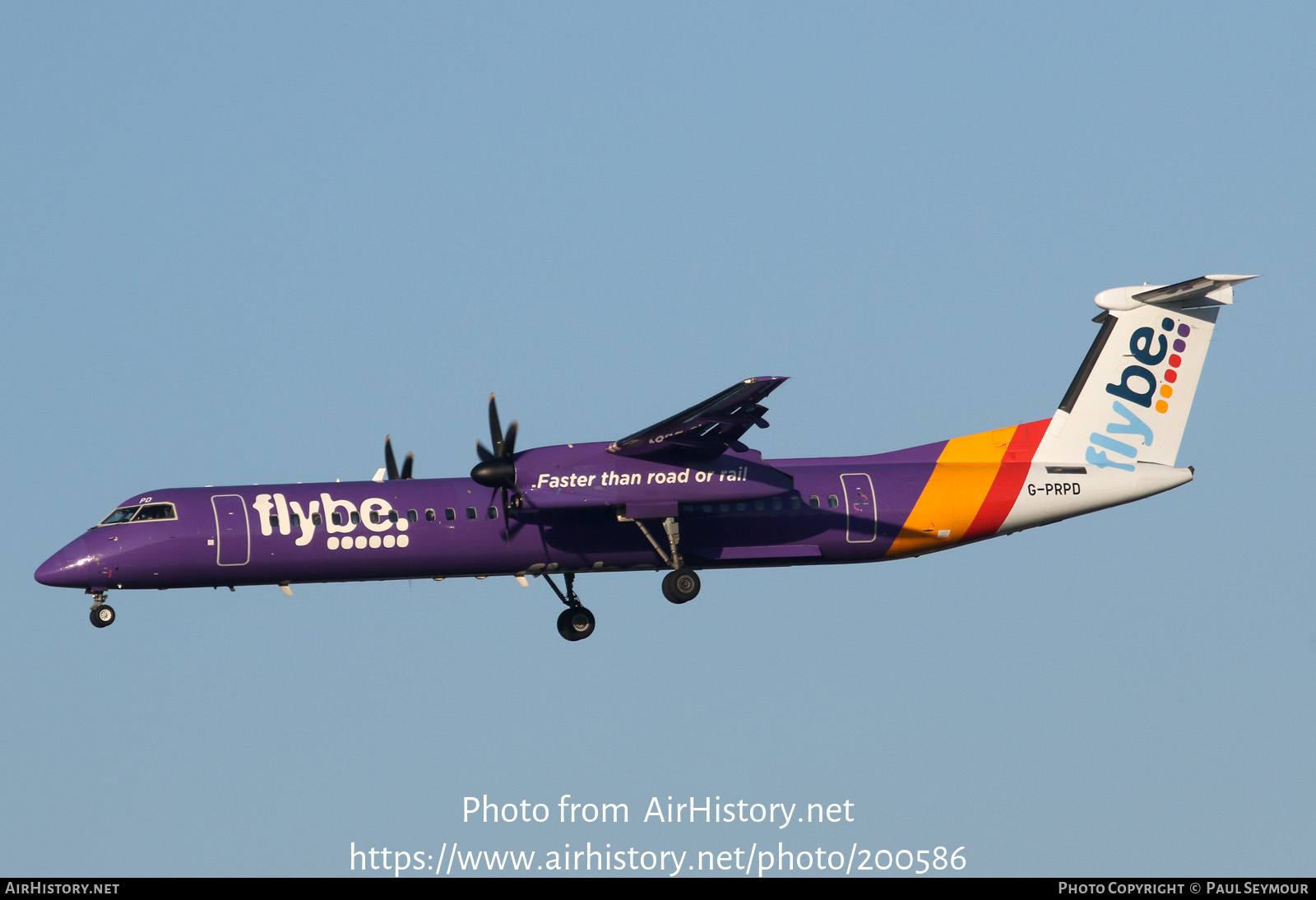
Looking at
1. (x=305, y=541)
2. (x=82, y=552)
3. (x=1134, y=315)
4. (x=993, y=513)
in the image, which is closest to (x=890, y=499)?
(x=993, y=513)

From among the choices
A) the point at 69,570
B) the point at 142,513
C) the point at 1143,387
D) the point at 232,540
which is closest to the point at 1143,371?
the point at 1143,387

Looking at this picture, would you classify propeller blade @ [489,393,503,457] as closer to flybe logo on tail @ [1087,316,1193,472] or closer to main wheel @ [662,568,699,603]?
main wheel @ [662,568,699,603]

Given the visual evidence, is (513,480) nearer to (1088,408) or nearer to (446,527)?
(446,527)

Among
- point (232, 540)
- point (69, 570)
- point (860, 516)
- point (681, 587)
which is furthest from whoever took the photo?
point (860, 516)

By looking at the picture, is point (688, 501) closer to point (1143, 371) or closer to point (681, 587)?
point (681, 587)

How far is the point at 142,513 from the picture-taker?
3194 cm

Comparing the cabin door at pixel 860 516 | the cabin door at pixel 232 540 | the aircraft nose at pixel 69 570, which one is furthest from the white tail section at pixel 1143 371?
the aircraft nose at pixel 69 570

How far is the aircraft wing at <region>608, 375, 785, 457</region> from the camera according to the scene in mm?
31219

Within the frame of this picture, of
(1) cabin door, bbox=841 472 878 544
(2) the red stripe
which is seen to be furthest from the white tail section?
(1) cabin door, bbox=841 472 878 544

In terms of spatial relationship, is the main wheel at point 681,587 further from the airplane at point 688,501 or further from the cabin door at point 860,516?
the cabin door at point 860,516

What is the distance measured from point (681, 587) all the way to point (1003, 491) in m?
6.80

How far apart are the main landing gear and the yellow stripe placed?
576 inches
